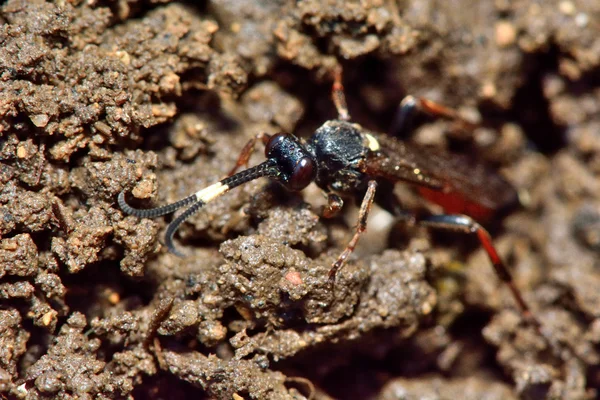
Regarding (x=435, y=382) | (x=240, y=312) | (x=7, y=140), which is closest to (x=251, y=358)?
(x=240, y=312)

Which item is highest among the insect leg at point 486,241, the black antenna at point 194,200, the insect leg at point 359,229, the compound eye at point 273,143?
the compound eye at point 273,143

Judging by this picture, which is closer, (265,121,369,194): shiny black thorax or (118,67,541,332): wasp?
(118,67,541,332): wasp

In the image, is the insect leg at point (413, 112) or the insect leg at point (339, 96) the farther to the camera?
the insect leg at point (413, 112)

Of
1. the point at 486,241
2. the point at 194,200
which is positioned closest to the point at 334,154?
the point at 194,200

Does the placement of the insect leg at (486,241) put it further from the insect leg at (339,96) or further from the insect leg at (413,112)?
the insect leg at (339,96)

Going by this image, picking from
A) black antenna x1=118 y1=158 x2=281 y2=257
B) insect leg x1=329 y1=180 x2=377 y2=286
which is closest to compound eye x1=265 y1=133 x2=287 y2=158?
black antenna x1=118 y1=158 x2=281 y2=257

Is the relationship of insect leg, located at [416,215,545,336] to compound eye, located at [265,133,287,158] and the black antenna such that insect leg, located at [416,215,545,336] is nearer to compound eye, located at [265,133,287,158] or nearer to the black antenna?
compound eye, located at [265,133,287,158]

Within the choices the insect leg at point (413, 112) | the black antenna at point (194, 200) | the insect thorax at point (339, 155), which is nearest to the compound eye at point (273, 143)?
the black antenna at point (194, 200)

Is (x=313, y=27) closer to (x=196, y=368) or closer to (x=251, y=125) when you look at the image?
(x=251, y=125)
